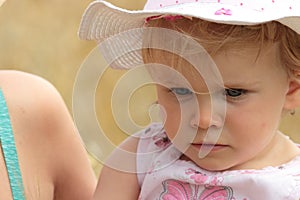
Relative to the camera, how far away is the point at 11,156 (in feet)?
4.58

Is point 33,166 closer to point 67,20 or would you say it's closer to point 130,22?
point 130,22

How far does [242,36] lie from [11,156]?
1.52 feet

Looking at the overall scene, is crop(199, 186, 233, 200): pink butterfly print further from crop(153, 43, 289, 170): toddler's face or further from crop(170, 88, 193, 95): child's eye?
crop(170, 88, 193, 95): child's eye

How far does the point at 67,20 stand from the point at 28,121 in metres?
0.92

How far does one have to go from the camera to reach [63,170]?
1502 mm

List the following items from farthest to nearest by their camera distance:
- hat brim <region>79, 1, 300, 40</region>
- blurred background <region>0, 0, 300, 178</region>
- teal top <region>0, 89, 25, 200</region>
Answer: blurred background <region>0, 0, 300, 178</region> < teal top <region>0, 89, 25, 200</region> < hat brim <region>79, 1, 300, 40</region>

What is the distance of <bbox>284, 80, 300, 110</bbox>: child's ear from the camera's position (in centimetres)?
126

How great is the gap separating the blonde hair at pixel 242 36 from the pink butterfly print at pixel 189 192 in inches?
8.4

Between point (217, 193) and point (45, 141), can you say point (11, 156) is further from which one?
point (217, 193)

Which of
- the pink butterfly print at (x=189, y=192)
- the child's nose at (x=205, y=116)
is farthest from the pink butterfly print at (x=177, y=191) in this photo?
the child's nose at (x=205, y=116)

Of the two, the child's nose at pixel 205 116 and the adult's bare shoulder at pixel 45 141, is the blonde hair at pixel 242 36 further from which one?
the adult's bare shoulder at pixel 45 141

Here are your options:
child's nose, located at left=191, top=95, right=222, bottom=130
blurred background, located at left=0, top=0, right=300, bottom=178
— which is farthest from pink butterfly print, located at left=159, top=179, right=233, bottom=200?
blurred background, located at left=0, top=0, right=300, bottom=178

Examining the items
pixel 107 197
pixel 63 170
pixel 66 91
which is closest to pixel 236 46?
pixel 107 197

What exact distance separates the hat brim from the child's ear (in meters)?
0.10
